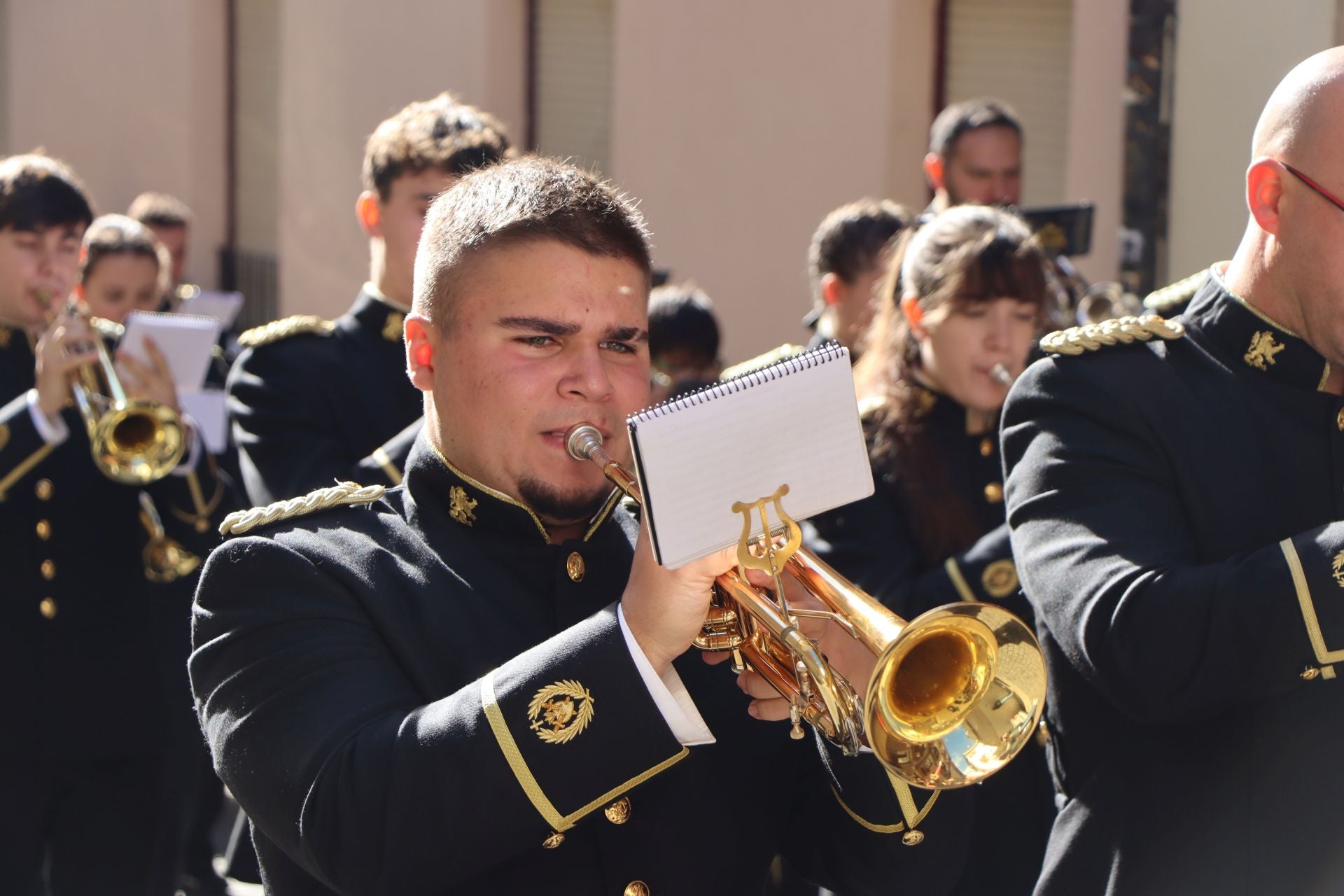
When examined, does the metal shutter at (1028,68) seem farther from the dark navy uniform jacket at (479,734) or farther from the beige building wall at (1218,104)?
the dark navy uniform jacket at (479,734)

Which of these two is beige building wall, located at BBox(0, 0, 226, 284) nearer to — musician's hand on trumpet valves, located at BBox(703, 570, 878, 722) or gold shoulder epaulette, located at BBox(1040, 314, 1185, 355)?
gold shoulder epaulette, located at BBox(1040, 314, 1185, 355)

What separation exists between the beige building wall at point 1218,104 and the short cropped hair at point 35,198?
12.3 ft

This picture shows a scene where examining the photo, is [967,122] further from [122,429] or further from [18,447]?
[18,447]

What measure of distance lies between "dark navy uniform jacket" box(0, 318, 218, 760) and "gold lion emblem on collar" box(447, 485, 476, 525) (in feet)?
7.10

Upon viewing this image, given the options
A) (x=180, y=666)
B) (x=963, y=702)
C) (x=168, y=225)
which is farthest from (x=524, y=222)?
(x=168, y=225)

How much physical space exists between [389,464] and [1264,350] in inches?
68.3

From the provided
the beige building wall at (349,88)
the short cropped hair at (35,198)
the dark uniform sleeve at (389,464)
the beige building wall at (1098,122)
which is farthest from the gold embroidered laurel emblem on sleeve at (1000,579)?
the beige building wall at (349,88)

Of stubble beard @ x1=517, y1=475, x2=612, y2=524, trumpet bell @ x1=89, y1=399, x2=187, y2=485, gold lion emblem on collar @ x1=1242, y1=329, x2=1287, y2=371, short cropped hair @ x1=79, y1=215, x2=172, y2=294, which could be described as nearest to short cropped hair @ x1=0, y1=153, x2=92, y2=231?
→ trumpet bell @ x1=89, y1=399, x2=187, y2=485

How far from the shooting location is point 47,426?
13.4 feet

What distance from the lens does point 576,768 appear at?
1.84 m

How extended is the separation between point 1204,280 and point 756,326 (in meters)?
4.95

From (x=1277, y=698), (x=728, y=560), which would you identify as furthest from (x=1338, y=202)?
(x=728, y=560)

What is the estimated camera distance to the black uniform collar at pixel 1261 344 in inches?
96.6

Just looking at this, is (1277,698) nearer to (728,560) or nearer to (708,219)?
(728,560)
